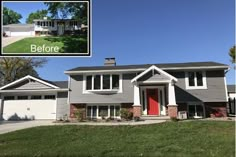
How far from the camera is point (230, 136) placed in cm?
1140

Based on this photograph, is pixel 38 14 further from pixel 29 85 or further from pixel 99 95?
pixel 29 85

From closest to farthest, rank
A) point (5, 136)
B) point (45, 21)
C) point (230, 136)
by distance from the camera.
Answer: point (45, 21)
point (230, 136)
point (5, 136)

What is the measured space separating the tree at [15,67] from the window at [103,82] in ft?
65.2

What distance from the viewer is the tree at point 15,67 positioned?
39.2 metres

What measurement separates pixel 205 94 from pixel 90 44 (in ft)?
54.4

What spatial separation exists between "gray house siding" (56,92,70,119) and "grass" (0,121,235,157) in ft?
28.1

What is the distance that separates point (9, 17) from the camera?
689cm

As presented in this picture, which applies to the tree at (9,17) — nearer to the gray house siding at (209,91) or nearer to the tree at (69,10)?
the tree at (69,10)

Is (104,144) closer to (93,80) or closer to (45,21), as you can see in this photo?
(45,21)

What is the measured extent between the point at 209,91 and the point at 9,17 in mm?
17704

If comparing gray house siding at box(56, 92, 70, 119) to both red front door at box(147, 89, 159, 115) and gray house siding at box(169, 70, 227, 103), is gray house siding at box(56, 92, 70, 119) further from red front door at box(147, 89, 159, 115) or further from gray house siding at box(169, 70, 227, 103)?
gray house siding at box(169, 70, 227, 103)

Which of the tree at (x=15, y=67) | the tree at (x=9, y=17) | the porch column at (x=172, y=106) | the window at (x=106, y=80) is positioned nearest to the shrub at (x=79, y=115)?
the window at (x=106, y=80)

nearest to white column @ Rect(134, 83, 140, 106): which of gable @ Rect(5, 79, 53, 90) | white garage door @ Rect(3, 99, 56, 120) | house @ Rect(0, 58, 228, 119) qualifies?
house @ Rect(0, 58, 228, 119)

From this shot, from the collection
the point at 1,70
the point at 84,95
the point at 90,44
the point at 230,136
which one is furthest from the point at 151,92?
the point at 1,70
